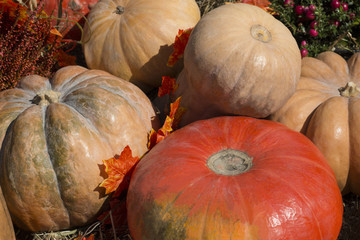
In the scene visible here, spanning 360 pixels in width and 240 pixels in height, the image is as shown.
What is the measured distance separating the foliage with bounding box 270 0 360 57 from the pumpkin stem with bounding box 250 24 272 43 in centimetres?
107

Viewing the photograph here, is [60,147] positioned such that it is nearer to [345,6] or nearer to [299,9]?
[299,9]

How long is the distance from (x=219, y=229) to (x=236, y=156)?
44 cm

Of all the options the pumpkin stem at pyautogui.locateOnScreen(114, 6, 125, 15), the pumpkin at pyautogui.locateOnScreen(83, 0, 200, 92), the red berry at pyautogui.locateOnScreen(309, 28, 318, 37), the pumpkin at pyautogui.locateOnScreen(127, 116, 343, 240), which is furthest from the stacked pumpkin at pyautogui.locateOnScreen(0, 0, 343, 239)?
the red berry at pyautogui.locateOnScreen(309, 28, 318, 37)

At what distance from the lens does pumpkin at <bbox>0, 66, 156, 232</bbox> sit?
6.91 feet

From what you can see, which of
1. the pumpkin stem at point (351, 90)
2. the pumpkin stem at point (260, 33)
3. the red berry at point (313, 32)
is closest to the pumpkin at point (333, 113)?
the pumpkin stem at point (351, 90)

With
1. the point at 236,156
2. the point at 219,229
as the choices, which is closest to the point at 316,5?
the point at 236,156

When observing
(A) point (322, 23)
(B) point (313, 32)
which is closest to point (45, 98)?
(B) point (313, 32)

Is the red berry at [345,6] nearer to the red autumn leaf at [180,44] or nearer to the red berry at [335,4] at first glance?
the red berry at [335,4]

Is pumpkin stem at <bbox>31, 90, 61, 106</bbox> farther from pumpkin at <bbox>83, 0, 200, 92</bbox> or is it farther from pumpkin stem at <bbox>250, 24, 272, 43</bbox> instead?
pumpkin stem at <bbox>250, 24, 272, 43</bbox>

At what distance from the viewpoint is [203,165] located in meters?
1.95

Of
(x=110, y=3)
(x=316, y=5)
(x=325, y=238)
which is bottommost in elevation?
(x=325, y=238)

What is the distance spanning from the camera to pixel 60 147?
83.0 inches

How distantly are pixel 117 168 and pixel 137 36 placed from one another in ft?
3.47

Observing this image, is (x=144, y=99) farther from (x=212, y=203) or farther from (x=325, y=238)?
(x=325, y=238)
